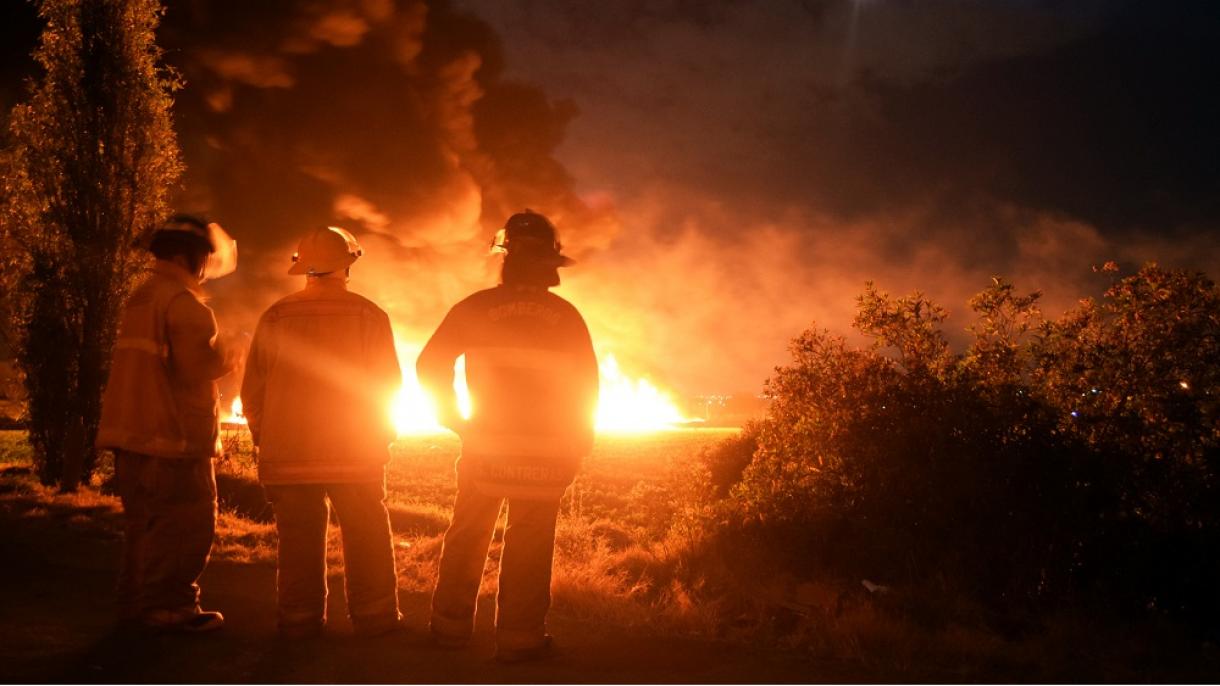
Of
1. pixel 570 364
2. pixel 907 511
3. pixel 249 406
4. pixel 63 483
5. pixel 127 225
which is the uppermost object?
pixel 127 225

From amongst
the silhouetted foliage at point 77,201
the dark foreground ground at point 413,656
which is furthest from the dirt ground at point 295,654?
the silhouetted foliage at point 77,201

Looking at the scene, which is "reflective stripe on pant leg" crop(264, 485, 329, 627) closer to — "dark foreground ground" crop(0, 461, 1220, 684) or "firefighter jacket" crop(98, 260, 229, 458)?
"dark foreground ground" crop(0, 461, 1220, 684)

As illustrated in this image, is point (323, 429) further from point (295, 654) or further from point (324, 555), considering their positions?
point (295, 654)

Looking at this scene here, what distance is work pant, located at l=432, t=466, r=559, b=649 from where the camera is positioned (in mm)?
3834

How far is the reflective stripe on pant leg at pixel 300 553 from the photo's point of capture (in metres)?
3.98

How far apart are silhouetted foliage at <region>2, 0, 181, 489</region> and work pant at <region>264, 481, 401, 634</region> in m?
10.3

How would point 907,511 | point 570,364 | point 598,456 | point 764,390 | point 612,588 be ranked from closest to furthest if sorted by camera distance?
1. point 570,364
2. point 612,588
3. point 907,511
4. point 764,390
5. point 598,456


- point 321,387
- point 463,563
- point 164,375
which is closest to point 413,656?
point 463,563

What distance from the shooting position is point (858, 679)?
3723 millimetres

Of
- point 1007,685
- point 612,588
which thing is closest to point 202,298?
point 612,588

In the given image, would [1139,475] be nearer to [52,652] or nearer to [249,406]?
[249,406]

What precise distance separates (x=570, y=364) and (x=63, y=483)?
11367 millimetres

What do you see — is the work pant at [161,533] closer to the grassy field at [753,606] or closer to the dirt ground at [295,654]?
the dirt ground at [295,654]

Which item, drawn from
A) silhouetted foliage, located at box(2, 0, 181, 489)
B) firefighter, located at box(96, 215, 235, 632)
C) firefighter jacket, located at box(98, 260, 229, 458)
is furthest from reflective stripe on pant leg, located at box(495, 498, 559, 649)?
silhouetted foliage, located at box(2, 0, 181, 489)
